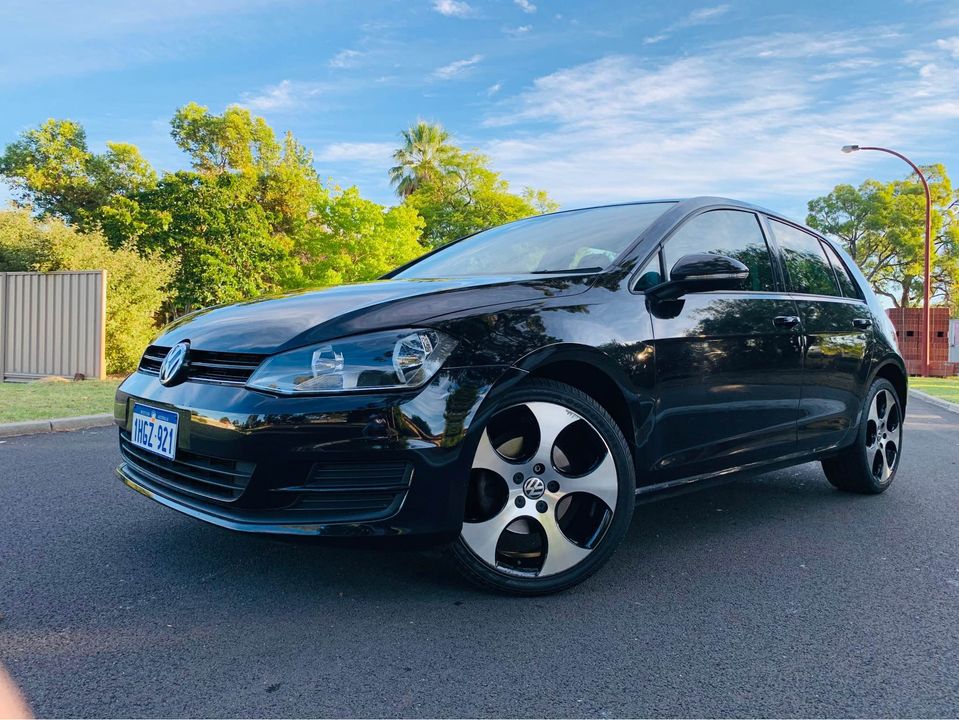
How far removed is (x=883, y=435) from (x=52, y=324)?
12929mm

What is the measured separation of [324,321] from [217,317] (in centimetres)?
68

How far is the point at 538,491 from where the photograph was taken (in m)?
2.69

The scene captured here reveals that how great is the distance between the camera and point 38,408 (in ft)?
26.6

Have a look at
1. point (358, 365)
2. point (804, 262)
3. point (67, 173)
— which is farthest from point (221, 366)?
point (67, 173)

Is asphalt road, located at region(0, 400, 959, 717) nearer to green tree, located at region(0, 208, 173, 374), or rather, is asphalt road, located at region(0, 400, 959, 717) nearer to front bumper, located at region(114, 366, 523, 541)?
front bumper, located at region(114, 366, 523, 541)

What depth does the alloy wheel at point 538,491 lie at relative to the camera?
103 inches

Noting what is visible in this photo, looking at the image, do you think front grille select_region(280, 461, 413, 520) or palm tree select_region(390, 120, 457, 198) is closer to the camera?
front grille select_region(280, 461, 413, 520)

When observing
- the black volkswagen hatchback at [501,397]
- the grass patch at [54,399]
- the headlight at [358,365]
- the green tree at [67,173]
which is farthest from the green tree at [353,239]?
the headlight at [358,365]

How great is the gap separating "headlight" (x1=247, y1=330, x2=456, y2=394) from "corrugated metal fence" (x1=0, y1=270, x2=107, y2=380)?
1179 cm

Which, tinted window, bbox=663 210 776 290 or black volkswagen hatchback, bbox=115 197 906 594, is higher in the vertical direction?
tinted window, bbox=663 210 776 290

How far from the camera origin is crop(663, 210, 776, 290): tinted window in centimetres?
345

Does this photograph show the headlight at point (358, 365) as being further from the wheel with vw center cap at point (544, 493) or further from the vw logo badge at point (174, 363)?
the vw logo badge at point (174, 363)

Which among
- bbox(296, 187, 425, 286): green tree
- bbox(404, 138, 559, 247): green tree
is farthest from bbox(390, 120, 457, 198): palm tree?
bbox(296, 187, 425, 286): green tree

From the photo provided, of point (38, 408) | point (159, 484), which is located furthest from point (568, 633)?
point (38, 408)
